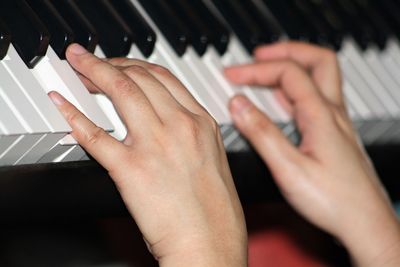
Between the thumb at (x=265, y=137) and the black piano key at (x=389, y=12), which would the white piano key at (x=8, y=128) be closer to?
the thumb at (x=265, y=137)

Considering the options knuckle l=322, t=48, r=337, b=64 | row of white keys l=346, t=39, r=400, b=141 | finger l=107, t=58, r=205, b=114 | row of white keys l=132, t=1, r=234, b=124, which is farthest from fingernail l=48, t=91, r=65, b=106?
row of white keys l=346, t=39, r=400, b=141

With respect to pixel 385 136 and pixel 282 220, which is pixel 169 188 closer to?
pixel 385 136

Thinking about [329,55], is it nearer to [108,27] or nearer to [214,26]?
[214,26]

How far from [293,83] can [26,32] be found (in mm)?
491

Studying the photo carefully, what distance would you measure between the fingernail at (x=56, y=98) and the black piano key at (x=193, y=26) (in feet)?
1.07

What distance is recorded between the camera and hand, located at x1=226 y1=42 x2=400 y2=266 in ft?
4.35

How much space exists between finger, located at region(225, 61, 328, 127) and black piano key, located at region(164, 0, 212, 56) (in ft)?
0.24

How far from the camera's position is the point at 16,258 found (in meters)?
1.58

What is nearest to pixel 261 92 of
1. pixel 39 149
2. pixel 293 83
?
pixel 293 83

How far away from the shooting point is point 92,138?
990mm

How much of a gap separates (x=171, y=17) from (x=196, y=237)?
14.9 inches

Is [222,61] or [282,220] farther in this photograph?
[282,220]

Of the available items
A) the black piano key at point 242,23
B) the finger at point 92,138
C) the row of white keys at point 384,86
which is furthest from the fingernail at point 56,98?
the row of white keys at point 384,86

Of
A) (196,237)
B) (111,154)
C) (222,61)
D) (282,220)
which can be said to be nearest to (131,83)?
(111,154)
